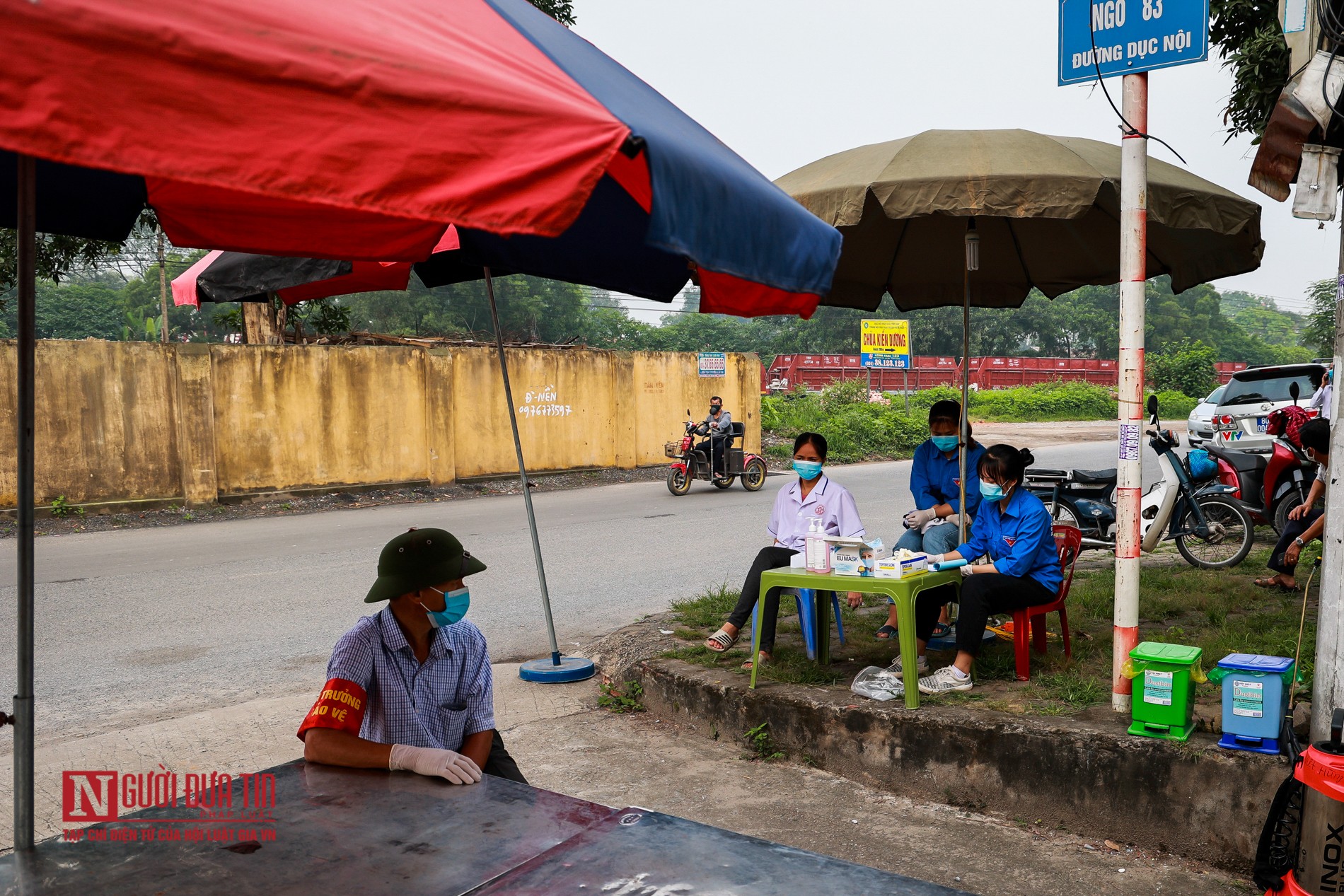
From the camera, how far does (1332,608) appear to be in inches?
136

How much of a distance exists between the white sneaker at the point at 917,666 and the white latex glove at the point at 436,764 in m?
2.76

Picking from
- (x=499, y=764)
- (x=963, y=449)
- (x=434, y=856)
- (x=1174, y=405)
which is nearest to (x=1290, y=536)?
(x=963, y=449)

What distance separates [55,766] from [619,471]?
14.9 meters

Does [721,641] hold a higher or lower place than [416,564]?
lower

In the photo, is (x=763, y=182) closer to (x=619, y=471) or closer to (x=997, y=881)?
(x=997, y=881)

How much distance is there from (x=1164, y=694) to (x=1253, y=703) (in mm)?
295

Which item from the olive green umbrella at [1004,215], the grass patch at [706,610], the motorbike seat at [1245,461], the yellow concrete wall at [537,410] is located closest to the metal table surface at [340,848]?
the olive green umbrella at [1004,215]

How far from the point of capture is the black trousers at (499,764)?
2910 millimetres

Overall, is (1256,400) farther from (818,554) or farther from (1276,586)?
(818,554)

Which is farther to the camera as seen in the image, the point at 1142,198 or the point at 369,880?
the point at 1142,198

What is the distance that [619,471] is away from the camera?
19.3 meters

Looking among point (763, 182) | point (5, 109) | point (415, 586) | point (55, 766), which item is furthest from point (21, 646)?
point (55, 766)

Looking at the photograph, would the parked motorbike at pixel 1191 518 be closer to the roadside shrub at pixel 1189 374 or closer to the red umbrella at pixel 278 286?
the red umbrella at pixel 278 286

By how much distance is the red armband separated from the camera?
2492 millimetres
